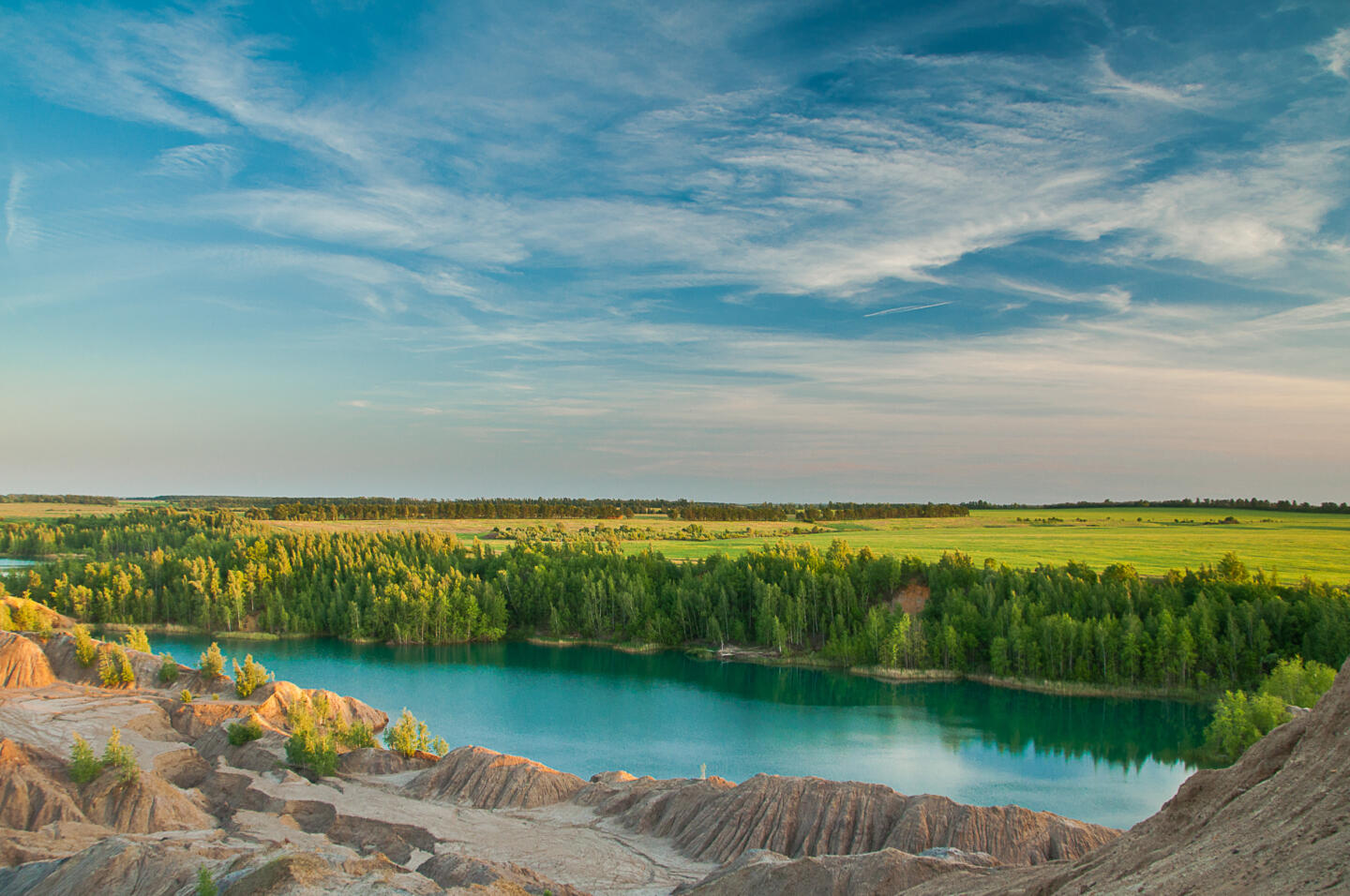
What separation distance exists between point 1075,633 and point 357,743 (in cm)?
4604

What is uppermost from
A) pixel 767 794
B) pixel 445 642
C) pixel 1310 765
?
pixel 1310 765

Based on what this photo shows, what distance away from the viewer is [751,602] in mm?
74625

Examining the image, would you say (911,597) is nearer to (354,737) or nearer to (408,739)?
(408,739)

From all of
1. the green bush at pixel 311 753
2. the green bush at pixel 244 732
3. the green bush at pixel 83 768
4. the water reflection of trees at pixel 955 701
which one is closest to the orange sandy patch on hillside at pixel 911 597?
the water reflection of trees at pixel 955 701

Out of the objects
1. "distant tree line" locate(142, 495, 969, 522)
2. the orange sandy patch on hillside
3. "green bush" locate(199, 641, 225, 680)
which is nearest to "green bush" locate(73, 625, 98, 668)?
"green bush" locate(199, 641, 225, 680)

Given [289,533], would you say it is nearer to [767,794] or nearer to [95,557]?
[95,557]

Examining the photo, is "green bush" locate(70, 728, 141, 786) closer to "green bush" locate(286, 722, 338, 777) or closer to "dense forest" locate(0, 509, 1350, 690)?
"green bush" locate(286, 722, 338, 777)

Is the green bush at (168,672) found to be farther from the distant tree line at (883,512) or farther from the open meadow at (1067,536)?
the distant tree line at (883,512)

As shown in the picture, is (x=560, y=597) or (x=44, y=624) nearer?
(x=44, y=624)

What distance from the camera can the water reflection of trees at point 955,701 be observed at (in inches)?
1716

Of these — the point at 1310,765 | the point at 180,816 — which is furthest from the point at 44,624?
the point at 1310,765

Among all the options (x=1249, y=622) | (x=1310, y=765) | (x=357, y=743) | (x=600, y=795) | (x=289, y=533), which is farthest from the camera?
(x=289, y=533)

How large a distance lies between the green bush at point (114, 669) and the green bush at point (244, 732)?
651 inches

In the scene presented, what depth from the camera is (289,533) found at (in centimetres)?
10450
